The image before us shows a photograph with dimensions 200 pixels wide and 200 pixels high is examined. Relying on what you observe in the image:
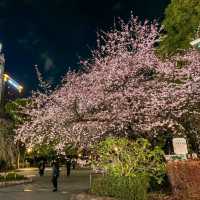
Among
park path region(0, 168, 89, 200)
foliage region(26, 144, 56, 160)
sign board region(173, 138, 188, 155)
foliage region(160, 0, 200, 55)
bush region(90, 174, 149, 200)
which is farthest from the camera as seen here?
foliage region(26, 144, 56, 160)

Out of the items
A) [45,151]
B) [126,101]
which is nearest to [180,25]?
[126,101]

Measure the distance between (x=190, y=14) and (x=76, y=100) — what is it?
1089 centimetres

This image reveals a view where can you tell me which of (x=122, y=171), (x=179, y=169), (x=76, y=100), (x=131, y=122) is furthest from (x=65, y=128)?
(x=179, y=169)

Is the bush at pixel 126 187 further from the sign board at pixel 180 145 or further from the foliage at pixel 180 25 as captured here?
the foliage at pixel 180 25

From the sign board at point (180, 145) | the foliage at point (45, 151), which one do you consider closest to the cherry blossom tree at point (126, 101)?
the sign board at point (180, 145)

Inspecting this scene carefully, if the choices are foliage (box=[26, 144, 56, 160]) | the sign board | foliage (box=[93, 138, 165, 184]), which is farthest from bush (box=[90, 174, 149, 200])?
foliage (box=[26, 144, 56, 160])

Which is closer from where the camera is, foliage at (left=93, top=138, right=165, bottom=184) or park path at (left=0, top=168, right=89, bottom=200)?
foliage at (left=93, top=138, right=165, bottom=184)

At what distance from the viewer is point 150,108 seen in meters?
16.3

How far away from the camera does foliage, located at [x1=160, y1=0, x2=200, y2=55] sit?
76.0ft

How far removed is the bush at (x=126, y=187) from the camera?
1336cm

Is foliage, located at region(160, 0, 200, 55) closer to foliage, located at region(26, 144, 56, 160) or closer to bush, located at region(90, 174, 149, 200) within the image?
bush, located at region(90, 174, 149, 200)

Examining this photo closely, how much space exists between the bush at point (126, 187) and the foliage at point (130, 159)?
1.14ft

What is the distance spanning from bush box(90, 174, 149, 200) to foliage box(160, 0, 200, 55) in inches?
423

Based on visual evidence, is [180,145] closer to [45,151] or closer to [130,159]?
[130,159]
